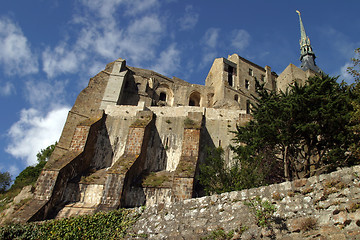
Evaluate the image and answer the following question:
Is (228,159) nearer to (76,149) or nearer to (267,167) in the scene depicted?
(267,167)

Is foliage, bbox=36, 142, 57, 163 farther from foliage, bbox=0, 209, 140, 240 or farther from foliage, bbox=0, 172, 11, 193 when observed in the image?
foliage, bbox=0, 209, 140, 240

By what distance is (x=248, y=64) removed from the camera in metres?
39.4

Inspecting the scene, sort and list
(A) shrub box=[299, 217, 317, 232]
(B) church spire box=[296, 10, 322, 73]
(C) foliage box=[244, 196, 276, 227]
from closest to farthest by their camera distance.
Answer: (A) shrub box=[299, 217, 317, 232], (C) foliage box=[244, 196, 276, 227], (B) church spire box=[296, 10, 322, 73]

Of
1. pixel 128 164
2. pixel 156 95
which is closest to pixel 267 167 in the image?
pixel 128 164

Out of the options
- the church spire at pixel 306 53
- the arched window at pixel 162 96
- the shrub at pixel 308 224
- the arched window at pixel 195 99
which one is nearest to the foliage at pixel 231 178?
the shrub at pixel 308 224

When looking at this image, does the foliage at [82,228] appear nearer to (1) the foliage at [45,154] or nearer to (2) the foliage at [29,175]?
(2) the foliage at [29,175]

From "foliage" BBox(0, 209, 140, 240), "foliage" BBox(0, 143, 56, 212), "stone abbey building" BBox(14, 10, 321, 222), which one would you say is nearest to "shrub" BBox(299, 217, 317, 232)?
"foliage" BBox(0, 209, 140, 240)

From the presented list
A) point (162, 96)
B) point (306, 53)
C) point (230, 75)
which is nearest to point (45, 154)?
point (162, 96)

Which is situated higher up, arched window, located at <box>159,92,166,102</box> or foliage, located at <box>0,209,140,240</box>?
arched window, located at <box>159,92,166,102</box>

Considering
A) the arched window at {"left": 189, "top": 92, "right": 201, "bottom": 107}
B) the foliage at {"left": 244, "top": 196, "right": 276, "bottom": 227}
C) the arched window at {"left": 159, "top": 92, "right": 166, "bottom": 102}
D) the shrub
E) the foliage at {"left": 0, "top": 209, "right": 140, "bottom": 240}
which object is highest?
the arched window at {"left": 189, "top": 92, "right": 201, "bottom": 107}

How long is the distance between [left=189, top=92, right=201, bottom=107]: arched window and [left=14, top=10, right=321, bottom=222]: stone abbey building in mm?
6412

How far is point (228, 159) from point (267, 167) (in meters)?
6.10

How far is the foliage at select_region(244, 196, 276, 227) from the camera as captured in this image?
595 centimetres

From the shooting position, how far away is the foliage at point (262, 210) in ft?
19.5
